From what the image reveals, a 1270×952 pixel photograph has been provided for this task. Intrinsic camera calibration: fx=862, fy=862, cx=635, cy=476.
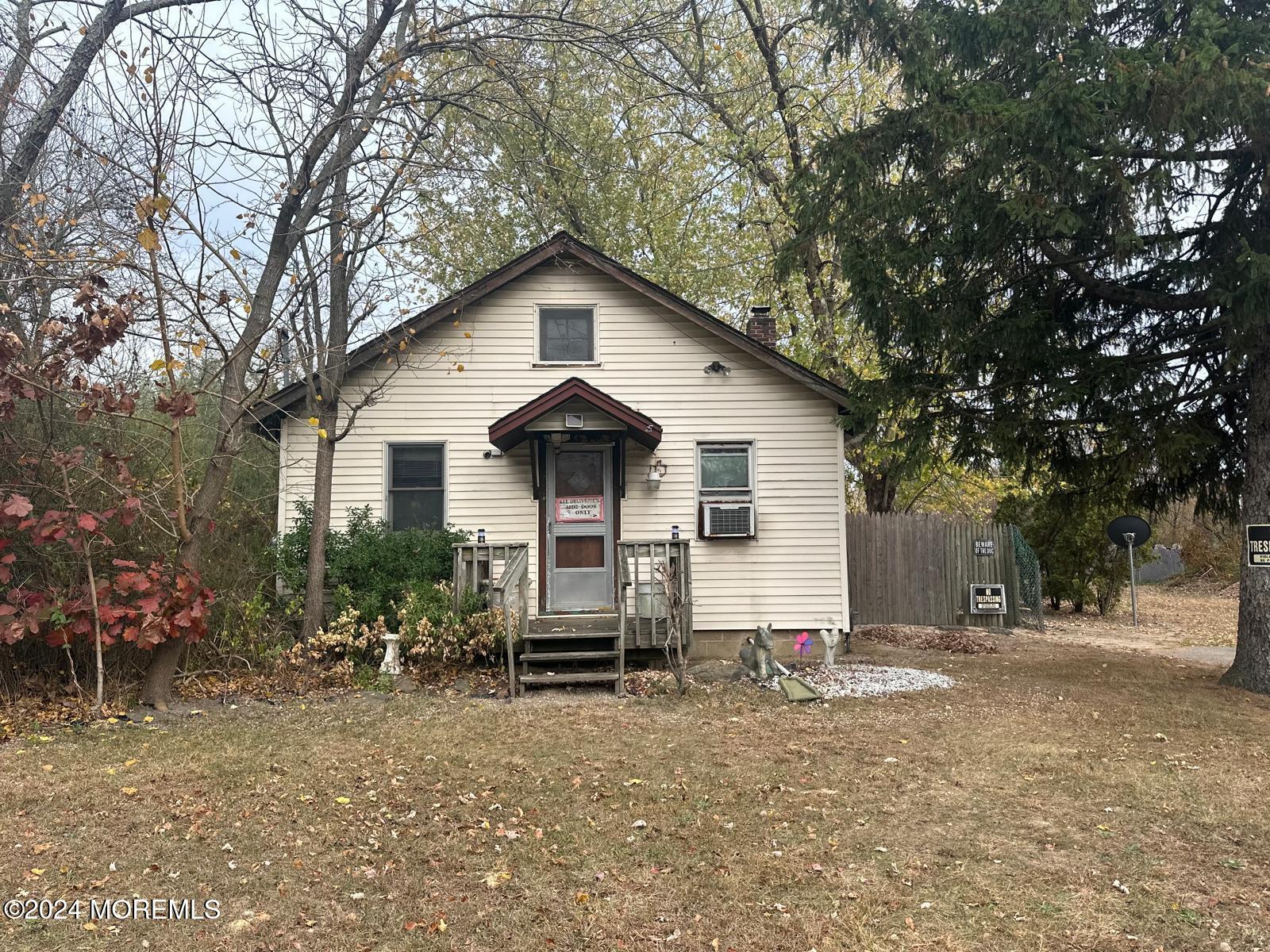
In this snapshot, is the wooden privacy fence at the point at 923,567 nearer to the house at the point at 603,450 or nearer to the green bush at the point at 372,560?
the house at the point at 603,450

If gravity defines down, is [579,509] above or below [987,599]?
above

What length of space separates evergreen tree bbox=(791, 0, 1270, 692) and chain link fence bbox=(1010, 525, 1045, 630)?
5956 mm

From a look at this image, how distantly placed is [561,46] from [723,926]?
10.5 meters

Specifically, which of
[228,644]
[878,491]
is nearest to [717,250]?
[878,491]

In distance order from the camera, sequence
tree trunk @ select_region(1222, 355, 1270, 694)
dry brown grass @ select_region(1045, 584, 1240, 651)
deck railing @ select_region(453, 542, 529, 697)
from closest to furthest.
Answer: tree trunk @ select_region(1222, 355, 1270, 694) < deck railing @ select_region(453, 542, 529, 697) < dry brown grass @ select_region(1045, 584, 1240, 651)

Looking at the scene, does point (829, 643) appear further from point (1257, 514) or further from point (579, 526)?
point (1257, 514)

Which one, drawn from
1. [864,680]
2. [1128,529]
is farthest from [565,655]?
[1128,529]

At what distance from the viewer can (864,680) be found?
9.90m

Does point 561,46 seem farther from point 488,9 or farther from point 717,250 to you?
point 717,250

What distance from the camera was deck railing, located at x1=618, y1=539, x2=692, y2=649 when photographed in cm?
948

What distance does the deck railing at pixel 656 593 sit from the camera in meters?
9.48

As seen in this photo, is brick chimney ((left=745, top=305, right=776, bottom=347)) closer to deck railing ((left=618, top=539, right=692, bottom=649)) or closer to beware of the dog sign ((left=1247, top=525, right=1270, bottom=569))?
deck railing ((left=618, top=539, right=692, bottom=649))

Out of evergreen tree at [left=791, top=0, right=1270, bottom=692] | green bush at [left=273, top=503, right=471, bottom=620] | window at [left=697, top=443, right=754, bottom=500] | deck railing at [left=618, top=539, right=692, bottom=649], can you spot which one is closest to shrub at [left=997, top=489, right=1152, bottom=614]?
evergreen tree at [left=791, top=0, right=1270, bottom=692]

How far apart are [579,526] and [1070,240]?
21.9 feet
